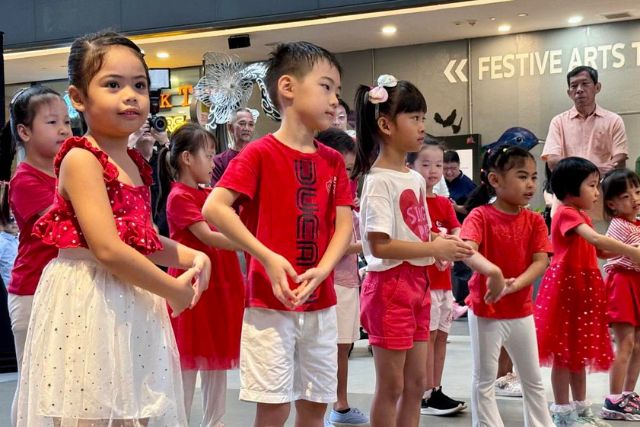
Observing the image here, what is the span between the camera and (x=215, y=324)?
3.24 meters

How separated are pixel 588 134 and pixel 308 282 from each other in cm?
463

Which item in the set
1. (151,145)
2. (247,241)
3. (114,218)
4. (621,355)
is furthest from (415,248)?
(151,145)

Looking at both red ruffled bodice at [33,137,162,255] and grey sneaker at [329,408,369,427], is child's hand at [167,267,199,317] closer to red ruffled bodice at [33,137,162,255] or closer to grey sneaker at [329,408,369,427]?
red ruffled bodice at [33,137,162,255]

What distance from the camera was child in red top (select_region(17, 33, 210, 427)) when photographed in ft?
5.94

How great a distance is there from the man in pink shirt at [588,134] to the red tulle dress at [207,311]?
11.5 ft

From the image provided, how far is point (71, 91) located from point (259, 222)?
62cm

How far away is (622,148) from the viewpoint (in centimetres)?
619

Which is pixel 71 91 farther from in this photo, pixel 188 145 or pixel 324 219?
pixel 188 145

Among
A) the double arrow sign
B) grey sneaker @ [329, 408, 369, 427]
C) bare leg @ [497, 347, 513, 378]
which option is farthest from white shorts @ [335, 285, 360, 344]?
the double arrow sign

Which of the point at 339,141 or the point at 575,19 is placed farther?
the point at 575,19

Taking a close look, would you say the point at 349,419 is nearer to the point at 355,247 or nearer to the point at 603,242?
the point at 355,247

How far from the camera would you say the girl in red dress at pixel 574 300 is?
11.7 ft

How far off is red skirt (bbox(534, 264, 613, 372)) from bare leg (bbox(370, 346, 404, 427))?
1.15 meters

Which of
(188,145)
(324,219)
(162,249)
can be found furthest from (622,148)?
(162,249)
